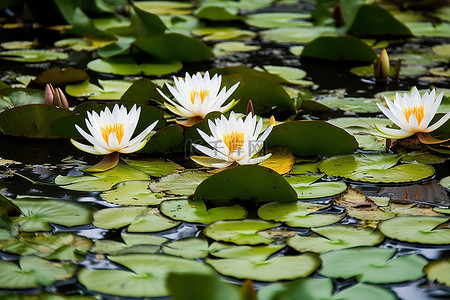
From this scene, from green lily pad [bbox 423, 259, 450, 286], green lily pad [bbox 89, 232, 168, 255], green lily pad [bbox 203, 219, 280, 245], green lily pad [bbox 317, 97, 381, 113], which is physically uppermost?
green lily pad [bbox 317, 97, 381, 113]

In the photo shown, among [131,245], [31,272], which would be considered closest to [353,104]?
[131,245]

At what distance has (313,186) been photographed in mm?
1890

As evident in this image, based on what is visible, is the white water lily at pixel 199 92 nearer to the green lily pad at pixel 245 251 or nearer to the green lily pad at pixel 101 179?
the green lily pad at pixel 101 179

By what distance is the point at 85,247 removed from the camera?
1539 mm

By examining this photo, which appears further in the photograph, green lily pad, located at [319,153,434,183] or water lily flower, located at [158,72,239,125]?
water lily flower, located at [158,72,239,125]

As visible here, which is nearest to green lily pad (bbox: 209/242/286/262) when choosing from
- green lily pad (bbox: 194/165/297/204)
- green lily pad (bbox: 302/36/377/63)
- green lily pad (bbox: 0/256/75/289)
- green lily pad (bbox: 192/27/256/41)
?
green lily pad (bbox: 194/165/297/204)

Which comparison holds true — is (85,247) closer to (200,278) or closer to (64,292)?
(64,292)

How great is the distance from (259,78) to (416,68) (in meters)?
1.15

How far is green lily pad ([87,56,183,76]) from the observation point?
Result: 3045mm

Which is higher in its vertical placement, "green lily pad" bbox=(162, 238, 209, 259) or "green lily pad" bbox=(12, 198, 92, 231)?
"green lily pad" bbox=(12, 198, 92, 231)

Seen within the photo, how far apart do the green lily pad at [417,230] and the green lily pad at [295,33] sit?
222cm

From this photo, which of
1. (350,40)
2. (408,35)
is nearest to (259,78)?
(350,40)

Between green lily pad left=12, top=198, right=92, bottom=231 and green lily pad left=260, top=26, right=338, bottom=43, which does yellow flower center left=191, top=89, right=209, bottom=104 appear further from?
green lily pad left=260, top=26, right=338, bottom=43

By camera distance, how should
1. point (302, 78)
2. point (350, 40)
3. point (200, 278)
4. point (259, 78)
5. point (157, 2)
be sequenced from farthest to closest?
point (157, 2), point (350, 40), point (302, 78), point (259, 78), point (200, 278)
